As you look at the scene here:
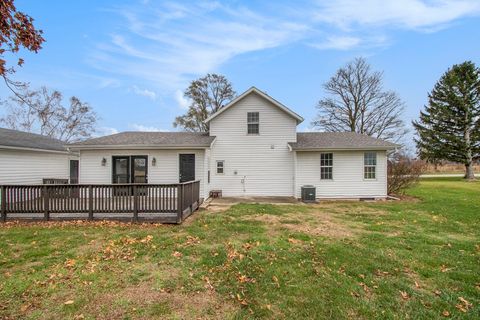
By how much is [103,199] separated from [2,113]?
3340 cm

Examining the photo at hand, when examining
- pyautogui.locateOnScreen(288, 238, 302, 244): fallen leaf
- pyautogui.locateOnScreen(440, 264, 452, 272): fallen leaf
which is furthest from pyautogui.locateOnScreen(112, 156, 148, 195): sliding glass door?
pyautogui.locateOnScreen(440, 264, 452, 272): fallen leaf

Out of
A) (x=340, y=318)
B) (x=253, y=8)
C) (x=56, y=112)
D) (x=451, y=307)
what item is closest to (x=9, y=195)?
(x=340, y=318)

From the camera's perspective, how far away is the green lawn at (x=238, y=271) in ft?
10.9

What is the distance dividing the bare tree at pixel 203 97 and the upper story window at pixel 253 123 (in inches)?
707

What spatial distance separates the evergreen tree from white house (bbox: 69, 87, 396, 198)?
72.9ft

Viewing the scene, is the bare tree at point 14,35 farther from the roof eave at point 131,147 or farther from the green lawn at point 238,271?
the roof eave at point 131,147

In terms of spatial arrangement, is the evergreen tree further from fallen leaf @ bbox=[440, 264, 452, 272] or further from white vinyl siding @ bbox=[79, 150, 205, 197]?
fallen leaf @ bbox=[440, 264, 452, 272]

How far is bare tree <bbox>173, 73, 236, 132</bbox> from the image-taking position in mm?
32156

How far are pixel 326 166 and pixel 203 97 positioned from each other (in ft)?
73.0

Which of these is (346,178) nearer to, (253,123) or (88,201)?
(253,123)

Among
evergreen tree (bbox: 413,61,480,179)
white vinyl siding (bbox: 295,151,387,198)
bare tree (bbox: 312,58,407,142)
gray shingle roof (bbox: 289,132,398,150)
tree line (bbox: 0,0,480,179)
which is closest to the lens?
gray shingle roof (bbox: 289,132,398,150)

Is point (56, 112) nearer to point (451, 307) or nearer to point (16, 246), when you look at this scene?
point (16, 246)

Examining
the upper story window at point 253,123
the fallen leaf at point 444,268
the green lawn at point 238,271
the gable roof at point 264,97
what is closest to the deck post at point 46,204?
the green lawn at point 238,271

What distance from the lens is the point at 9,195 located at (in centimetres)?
814
